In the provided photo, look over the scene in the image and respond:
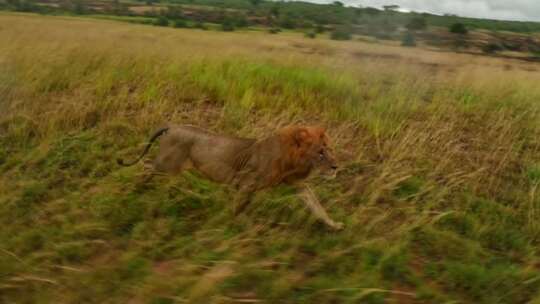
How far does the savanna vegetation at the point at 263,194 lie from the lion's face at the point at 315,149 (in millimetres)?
479

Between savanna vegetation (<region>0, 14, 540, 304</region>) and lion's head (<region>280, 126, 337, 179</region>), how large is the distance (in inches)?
18.3

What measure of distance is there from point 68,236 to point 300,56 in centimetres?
806

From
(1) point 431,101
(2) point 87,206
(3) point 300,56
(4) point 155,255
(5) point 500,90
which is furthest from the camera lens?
(3) point 300,56

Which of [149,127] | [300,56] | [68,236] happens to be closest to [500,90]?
[300,56]

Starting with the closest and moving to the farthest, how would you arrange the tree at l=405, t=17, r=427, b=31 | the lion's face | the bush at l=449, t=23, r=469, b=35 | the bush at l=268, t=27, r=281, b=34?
the lion's face, the tree at l=405, t=17, r=427, b=31, the bush at l=449, t=23, r=469, b=35, the bush at l=268, t=27, r=281, b=34

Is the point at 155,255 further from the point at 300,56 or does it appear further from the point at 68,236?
the point at 300,56

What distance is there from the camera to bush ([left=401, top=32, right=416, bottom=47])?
11750 mm

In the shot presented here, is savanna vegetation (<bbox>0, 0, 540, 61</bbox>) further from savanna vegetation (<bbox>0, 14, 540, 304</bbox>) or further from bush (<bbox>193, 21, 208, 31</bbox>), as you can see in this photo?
Answer: savanna vegetation (<bbox>0, 14, 540, 304</bbox>)

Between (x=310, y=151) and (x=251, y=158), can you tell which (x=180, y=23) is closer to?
(x=251, y=158)

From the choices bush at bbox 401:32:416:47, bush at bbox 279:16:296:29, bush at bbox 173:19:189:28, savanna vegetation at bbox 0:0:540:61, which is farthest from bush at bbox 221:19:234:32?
bush at bbox 401:32:416:47

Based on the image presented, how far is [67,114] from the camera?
654 centimetres

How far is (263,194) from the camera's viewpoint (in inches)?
175

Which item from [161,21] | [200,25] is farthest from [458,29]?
[161,21]

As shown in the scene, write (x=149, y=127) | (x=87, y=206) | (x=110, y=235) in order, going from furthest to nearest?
(x=149, y=127)
(x=87, y=206)
(x=110, y=235)
